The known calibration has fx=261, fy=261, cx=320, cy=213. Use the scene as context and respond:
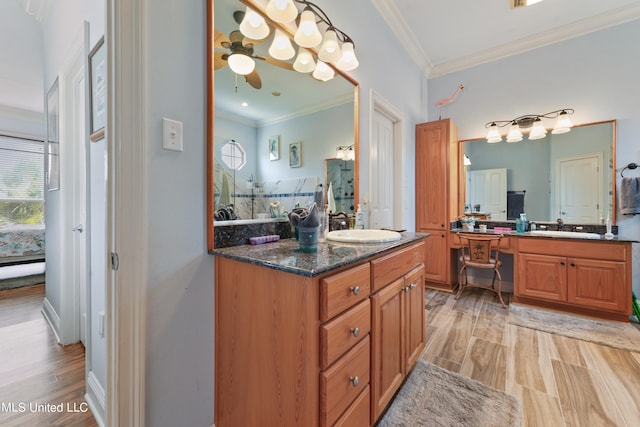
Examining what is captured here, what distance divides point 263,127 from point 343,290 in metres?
1.02

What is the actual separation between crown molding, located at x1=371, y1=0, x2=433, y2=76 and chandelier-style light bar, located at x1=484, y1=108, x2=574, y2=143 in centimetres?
120

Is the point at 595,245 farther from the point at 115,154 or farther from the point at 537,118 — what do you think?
the point at 115,154

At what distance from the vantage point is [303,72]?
171 cm

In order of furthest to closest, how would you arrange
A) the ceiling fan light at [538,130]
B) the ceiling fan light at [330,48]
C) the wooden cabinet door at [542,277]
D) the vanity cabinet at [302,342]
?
the ceiling fan light at [538,130] < the wooden cabinet door at [542,277] < the ceiling fan light at [330,48] < the vanity cabinet at [302,342]

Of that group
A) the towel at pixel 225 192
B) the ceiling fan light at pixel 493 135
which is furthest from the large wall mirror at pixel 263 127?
the ceiling fan light at pixel 493 135

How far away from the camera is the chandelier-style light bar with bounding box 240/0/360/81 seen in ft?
4.39

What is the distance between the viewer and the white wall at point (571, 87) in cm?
268

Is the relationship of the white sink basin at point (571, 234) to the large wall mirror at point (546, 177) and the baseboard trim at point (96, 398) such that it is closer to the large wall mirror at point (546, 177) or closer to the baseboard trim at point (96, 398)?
the large wall mirror at point (546, 177)

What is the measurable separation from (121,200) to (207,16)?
2.88 feet

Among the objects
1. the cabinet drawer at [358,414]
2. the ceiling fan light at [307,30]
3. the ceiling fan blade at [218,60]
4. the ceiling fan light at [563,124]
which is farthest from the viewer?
the ceiling fan light at [563,124]

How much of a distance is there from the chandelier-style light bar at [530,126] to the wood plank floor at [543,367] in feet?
6.97

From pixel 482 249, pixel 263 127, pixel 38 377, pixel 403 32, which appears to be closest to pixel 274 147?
pixel 263 127

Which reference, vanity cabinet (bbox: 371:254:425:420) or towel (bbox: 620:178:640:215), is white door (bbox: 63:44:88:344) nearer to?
vanity cabinet (bbox: 371:254:425:420)

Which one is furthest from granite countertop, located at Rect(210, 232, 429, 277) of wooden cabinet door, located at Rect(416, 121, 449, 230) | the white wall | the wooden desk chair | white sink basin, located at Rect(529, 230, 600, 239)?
the white wall
